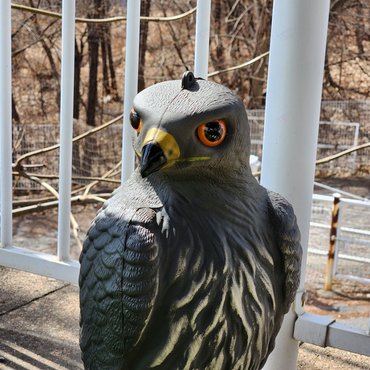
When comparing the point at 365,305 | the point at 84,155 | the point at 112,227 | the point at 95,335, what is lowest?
the point at 365,305

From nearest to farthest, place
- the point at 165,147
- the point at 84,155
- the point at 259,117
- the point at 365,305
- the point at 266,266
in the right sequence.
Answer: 1. the point at 165,147
2. the point at 266,266
3. the point at 365,305
4. the point at 84,155
5. the point at 259,117

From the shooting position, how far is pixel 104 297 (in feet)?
1.77

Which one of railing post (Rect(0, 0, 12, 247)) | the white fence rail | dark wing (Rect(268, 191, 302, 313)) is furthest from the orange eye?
the white fence rail

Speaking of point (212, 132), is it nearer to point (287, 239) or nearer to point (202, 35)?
point (287, 239)

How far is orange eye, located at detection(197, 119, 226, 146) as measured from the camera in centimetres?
50

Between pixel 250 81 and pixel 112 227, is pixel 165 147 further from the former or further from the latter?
pixel 250 81

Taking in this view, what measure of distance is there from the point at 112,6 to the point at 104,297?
321cm

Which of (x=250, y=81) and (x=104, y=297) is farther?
(x=250, y=81)

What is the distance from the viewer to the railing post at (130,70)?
0.98m

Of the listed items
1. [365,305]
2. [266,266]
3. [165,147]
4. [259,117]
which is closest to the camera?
[165,147]

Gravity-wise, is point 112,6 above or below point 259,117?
above

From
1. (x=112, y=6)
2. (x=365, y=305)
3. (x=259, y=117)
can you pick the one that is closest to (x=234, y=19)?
(x=259, y=117)

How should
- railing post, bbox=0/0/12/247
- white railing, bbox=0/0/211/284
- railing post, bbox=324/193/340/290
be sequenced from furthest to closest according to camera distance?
railing post, bbox=324/193/340/290 → railing post, bbox=0/0/12/247 → white railing, bbox=0/0/211/284

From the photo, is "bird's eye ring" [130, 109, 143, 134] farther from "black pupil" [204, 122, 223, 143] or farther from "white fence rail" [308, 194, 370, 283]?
"white fence rail" [308, 194, 370, 283]
